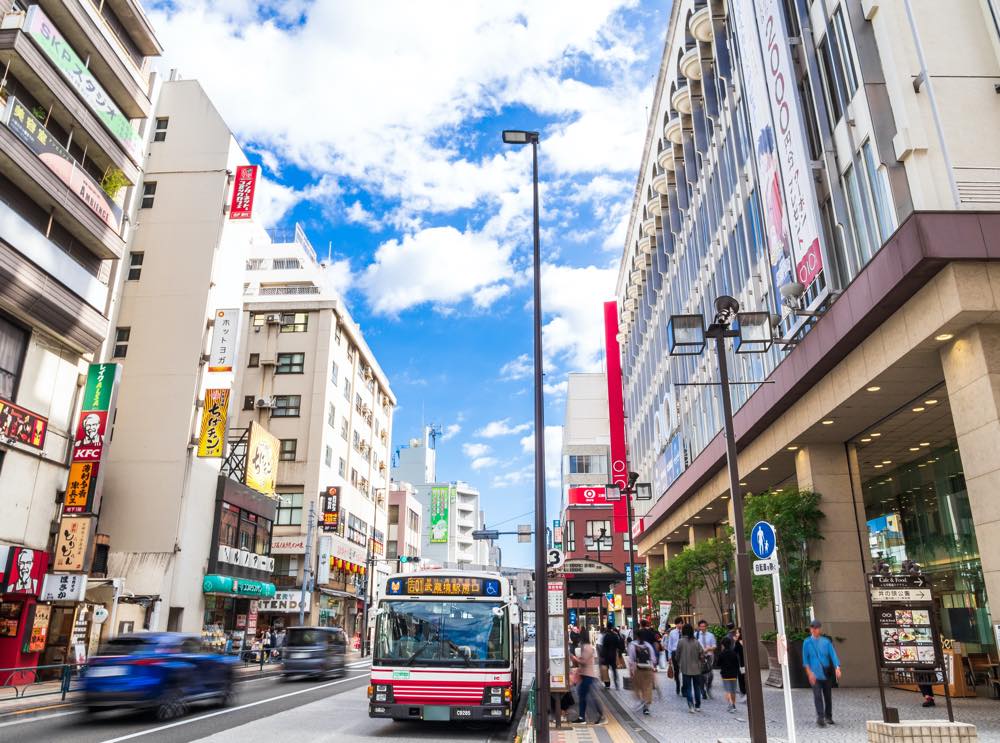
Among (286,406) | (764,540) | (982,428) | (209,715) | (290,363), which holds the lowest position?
(209,715)

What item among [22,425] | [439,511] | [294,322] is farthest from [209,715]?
[439,511]

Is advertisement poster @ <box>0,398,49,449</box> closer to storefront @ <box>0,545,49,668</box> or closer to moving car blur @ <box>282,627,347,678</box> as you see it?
storefront @ <box>0,545,49,668</box>

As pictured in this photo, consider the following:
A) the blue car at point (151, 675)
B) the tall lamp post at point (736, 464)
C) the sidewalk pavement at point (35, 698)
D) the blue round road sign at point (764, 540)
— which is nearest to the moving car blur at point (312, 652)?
the sidewalk pavement at point (35, 698)

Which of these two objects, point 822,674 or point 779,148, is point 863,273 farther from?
point 822,674

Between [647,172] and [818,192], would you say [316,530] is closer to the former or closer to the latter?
[647,172]

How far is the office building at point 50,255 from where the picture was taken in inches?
884

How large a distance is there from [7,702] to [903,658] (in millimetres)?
18867

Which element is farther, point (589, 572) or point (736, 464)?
point (589, 572)

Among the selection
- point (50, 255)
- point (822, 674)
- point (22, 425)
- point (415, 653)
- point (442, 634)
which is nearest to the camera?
point (415, 653)

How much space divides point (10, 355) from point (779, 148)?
2436 centimetres

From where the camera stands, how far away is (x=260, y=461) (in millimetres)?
43062

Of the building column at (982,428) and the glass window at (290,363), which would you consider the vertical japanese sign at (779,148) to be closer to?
the building column at (982,428)

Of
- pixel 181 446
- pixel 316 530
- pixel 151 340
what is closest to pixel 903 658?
pixel 181 446

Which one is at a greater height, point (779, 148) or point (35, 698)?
point (779, 148)
